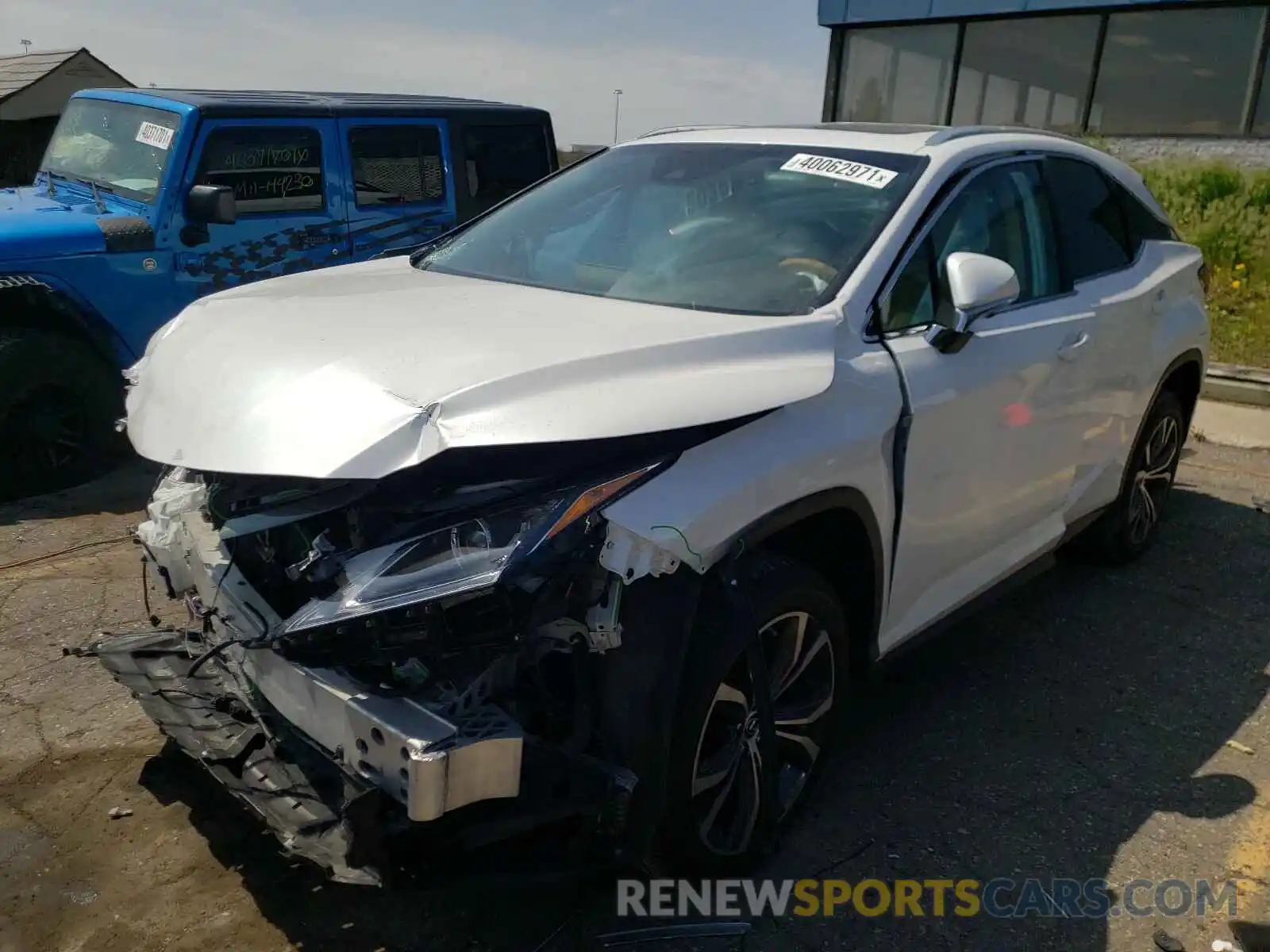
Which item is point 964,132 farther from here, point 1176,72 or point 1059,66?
point 1059,66

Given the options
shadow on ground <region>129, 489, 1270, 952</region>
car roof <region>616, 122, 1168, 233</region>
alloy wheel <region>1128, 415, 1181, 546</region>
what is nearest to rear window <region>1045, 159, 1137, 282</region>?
car roof <region>616, 122, 1168, 233</region>

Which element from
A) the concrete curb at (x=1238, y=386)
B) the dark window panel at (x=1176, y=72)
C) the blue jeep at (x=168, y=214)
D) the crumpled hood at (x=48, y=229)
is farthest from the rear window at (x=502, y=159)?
the dark window panel at (x=1176, y=72)

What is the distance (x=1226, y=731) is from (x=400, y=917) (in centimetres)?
290

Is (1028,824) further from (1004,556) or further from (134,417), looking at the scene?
(134,417)

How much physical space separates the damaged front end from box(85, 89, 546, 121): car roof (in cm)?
438

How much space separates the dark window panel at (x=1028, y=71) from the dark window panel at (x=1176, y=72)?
31 centimetres

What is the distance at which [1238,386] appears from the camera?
8125mm

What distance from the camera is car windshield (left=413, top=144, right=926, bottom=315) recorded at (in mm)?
2986

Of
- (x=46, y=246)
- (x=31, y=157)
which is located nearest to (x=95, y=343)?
(x=46, y=246)

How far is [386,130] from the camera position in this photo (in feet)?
21.7

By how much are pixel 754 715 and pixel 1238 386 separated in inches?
283

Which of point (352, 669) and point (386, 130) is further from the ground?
point (386, 130)

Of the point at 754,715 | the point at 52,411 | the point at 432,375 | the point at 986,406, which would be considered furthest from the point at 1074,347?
the point at 52,411

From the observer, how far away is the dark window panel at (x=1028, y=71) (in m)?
13.5
